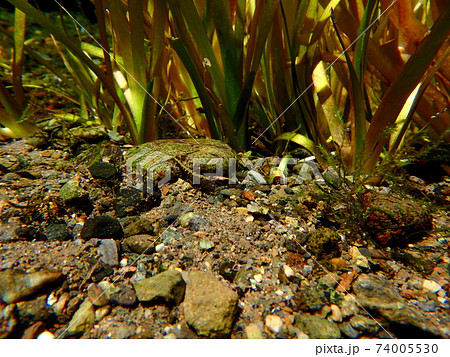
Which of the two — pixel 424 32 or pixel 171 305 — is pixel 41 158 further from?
pixel 424 32

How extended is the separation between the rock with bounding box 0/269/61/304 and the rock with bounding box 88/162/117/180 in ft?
1.51

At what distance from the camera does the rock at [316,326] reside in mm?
696

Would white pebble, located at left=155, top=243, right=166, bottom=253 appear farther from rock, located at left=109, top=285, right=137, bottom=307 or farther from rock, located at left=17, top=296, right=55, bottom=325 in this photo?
rock, located at left=17, top=296, right=55, bottom=325

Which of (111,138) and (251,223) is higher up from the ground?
(111,138)

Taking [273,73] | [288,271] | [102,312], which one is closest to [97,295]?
[102,312]

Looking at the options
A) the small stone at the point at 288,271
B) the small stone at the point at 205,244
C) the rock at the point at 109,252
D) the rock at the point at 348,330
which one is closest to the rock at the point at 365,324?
the rock at the point at 348,330

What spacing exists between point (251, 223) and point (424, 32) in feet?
3.45

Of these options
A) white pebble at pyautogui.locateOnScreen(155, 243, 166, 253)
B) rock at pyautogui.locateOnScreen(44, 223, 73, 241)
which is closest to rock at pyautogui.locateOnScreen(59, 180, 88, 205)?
rock at pyautogui.locateOnScreen(44, 223, 73, 241)

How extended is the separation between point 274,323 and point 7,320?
65 cm

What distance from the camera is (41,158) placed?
1362 millimetres

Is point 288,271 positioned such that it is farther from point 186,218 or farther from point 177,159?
point 177,159

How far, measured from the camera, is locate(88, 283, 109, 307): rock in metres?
0.75

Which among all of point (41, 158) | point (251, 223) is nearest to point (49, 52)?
point (41, 158)

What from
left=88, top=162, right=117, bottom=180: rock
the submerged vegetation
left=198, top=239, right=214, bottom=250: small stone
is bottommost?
left=198, top=239, right=214, bottom=250: small stone
